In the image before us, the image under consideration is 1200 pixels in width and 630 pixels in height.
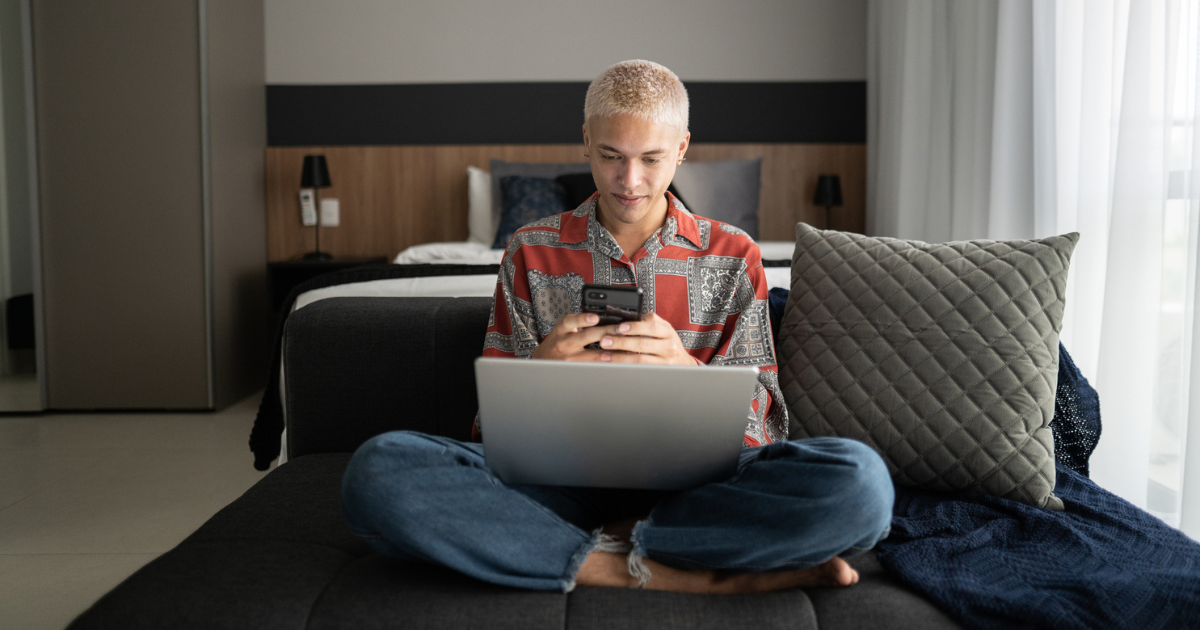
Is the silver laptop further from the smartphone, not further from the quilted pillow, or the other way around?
the quilted pillow

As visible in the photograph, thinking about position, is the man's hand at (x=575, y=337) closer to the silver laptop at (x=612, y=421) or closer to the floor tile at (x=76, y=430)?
the silver laptop at (x=612, y=421)

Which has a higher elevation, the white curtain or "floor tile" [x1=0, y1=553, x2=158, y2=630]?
the white curtain

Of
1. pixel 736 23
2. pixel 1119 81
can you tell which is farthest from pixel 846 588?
pixel 736 23

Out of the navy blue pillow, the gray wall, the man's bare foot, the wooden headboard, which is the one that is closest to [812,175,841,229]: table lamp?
the wooden headboard

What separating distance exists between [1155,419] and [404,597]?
1.65 metres

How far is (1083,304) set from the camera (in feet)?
6.54

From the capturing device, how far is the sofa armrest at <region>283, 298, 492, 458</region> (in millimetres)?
1568

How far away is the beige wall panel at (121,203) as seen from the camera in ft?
10.5

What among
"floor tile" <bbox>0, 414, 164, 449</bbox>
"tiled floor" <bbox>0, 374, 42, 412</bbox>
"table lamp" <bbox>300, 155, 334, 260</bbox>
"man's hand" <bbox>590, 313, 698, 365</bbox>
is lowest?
"floor tile" <bbox>0, 414, 164, 449</bbox>

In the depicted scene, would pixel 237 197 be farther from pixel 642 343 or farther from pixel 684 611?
pixel 684 611

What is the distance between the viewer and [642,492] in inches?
46.6

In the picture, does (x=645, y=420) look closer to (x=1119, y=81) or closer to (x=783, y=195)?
(x=1119, y=81)

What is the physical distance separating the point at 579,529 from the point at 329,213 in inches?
132

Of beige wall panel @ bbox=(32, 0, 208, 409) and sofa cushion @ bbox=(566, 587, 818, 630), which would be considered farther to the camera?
beige wall panel @ bbox=(32, 0, 208, 409)
